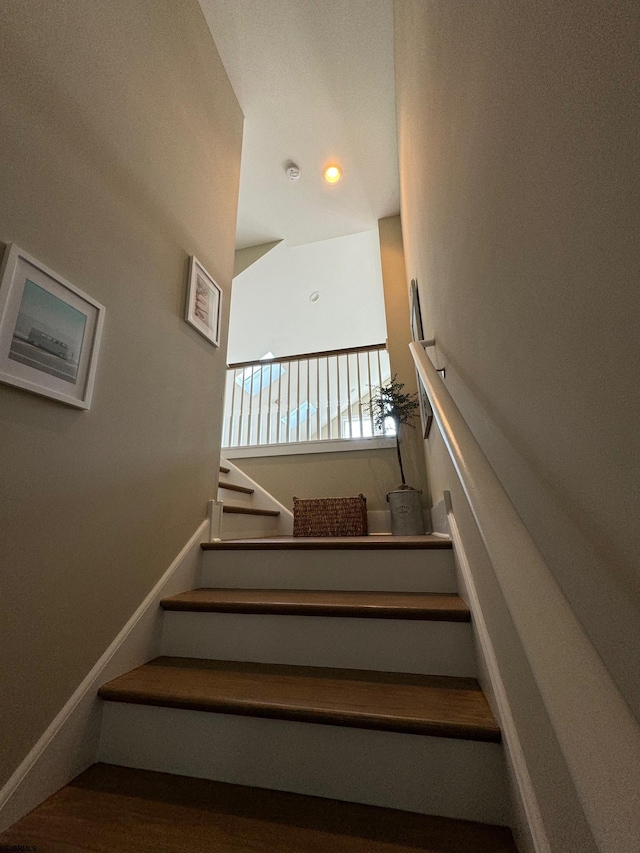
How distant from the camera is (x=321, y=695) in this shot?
38.8 inches

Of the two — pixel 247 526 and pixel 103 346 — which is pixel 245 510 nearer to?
pixel 247 526

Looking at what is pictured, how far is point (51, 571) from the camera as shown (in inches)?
39.1

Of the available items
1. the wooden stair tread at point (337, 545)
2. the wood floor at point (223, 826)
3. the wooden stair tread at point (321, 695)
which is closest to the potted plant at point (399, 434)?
the wooden stair tread at point (337, 545)

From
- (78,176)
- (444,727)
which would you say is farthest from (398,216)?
(444,727)

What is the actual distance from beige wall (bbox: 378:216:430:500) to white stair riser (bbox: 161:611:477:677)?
1.78 m

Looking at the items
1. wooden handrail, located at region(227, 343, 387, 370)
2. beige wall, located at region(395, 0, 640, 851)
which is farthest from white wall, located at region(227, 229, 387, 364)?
beige wall, located at region(395, 0, 640, 851)

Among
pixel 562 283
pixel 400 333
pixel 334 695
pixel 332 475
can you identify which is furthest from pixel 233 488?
pixel 562 283

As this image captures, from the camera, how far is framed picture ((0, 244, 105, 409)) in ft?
3.07

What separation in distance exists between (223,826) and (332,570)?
802 mm

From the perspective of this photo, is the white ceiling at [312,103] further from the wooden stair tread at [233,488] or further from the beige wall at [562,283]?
the wooden stair tread at [233,488]

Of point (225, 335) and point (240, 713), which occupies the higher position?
point (225, 335)

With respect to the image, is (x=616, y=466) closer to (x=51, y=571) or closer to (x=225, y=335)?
(x=51, y=571)

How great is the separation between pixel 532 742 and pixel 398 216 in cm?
419

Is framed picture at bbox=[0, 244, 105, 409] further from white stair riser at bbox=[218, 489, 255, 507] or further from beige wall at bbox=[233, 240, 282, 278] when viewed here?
beige wall at bbox=[233, 240, 282, 278]
